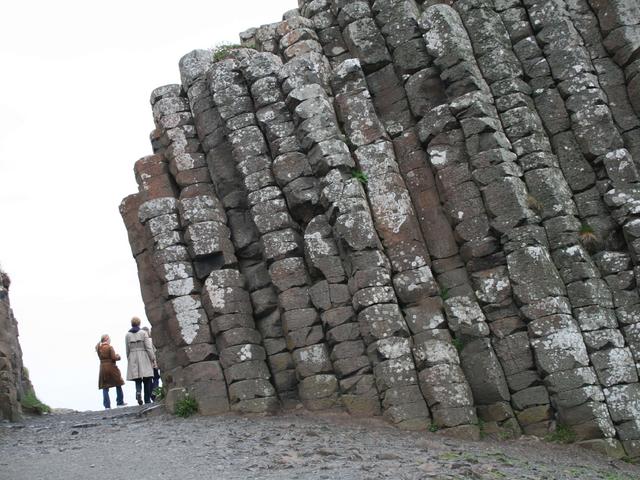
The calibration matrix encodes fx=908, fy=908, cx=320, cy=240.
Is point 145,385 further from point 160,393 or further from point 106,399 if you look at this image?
point 160,393

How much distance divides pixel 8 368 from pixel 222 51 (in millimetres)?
10777

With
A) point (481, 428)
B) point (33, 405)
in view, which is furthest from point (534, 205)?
point (33, 405)

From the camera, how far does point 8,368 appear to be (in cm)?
2428

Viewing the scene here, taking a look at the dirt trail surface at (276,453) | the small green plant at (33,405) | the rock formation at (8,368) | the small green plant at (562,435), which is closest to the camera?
the dirt trail surface at (276,453)

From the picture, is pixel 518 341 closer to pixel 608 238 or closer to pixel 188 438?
pixel 608 238

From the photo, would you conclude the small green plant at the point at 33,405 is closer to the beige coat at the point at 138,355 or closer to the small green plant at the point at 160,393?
the beige coat at the point at 138,355

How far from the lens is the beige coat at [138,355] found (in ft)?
89.3

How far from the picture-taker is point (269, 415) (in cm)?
2195

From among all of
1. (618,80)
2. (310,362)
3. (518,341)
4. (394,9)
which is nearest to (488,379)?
(518,341)

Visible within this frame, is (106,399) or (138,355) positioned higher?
(138,355)

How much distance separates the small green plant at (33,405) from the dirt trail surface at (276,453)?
14.6ft

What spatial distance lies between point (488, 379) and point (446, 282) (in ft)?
8.77

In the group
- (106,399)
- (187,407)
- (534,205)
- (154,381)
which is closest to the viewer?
(534,205)

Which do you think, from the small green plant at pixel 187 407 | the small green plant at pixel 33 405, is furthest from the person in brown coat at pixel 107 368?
the small green plant at pixel 187 407
